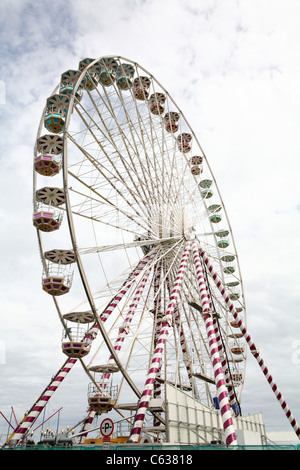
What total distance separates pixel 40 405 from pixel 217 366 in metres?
7.67

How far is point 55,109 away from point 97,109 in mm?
2546

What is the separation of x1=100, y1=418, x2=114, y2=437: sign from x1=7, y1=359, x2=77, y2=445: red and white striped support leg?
4835 mm

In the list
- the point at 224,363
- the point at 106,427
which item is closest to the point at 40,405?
the point at 106,427

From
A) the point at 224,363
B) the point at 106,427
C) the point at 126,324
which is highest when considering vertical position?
the point at 126,324

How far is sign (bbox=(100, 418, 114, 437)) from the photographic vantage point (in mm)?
11758

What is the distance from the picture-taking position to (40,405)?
54.0 feet

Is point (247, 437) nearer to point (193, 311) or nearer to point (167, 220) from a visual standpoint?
point (193, 311)

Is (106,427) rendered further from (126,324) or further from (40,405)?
(126,324)

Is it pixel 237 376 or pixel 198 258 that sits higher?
pixel 198 258

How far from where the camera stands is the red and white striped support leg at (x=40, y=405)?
606 inches

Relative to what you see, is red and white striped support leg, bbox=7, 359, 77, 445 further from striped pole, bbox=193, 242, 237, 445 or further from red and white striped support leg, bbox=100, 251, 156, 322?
striped pole, bbox=193, 242, 237, 445

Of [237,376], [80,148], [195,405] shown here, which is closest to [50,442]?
[195,405]
